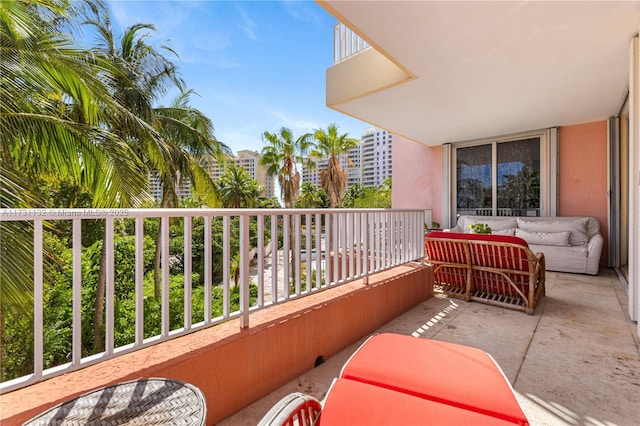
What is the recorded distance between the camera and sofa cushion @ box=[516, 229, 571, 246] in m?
5.18

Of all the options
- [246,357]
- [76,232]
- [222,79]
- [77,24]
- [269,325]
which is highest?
[222,79]

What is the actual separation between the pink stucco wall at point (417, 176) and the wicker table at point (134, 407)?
26.2 feet

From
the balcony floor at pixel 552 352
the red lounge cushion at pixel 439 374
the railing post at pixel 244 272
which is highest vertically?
the railing post at pixel 244 272

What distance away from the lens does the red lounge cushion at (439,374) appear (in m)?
0.99

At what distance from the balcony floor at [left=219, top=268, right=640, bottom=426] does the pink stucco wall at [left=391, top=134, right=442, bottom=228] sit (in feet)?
14.9

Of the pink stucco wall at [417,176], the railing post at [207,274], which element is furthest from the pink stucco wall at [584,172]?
the railing post at [207,274]

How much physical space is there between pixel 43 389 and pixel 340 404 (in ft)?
3.84

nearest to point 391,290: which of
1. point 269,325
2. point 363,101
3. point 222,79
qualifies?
point 269,325

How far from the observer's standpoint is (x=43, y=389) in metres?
1.09

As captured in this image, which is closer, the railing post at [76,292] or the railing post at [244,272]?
the railing post at [76,292]

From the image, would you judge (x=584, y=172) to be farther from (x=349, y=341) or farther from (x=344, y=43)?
(x=349, y=341)

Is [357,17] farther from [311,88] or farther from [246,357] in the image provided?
[311,88]

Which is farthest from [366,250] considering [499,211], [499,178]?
[499,178]

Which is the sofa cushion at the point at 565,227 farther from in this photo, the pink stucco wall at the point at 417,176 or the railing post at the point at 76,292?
the railing post at the point at 76,292
